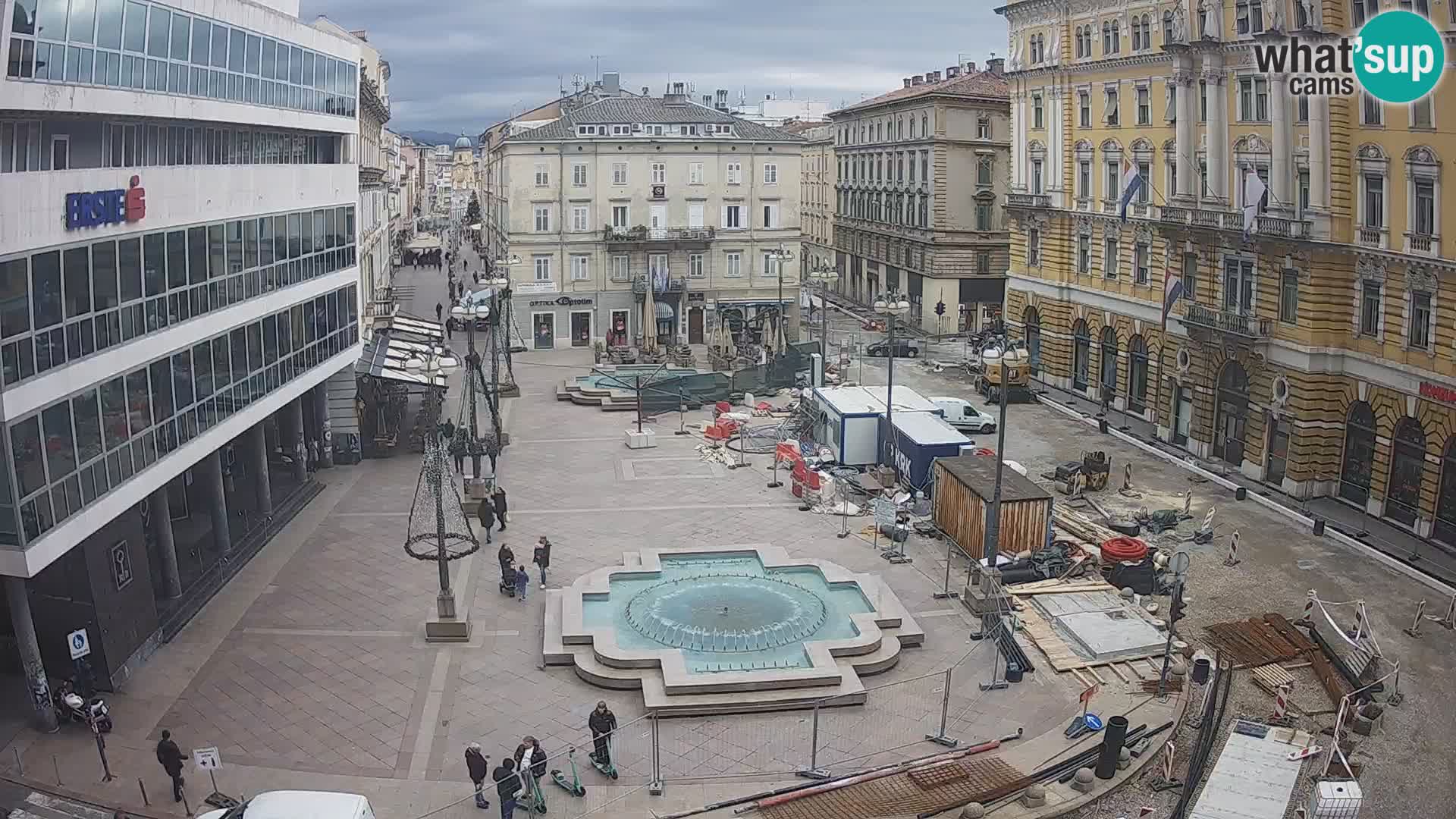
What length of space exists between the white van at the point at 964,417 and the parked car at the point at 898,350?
51.6 ft

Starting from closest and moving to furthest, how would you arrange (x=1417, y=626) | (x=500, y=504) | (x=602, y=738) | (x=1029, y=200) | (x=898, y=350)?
(x=602, y=738)
(x=1417, y=626)
(x=500, y=504)
(x=1029, y=200)
(x=898, y=350)

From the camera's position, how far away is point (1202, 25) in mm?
41969

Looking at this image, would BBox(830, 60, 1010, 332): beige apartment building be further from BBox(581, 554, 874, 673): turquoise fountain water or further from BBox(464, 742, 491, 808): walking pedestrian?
BBox(464, 742, 491, 808): walking pedestrian

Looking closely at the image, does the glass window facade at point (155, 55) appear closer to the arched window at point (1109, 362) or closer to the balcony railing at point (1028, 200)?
the balcony railing at point (1028, 200)

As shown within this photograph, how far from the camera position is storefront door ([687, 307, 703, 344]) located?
6706 cm

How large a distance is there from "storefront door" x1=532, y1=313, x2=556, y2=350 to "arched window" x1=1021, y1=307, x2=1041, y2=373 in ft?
78.4

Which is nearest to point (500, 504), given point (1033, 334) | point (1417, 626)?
point (1417, 626)

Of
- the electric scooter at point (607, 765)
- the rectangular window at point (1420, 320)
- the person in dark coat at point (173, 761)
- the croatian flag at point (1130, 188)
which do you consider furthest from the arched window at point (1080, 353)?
the person in dark coat at point (173, 761)

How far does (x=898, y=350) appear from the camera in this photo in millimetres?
64688

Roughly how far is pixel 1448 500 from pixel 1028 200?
2569 centimetres

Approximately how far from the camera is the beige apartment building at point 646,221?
6425 centimetres

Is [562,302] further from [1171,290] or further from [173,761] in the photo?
[173,761]

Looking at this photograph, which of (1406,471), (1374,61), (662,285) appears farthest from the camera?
(662,285)

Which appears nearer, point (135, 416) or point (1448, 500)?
point (135, 416)
